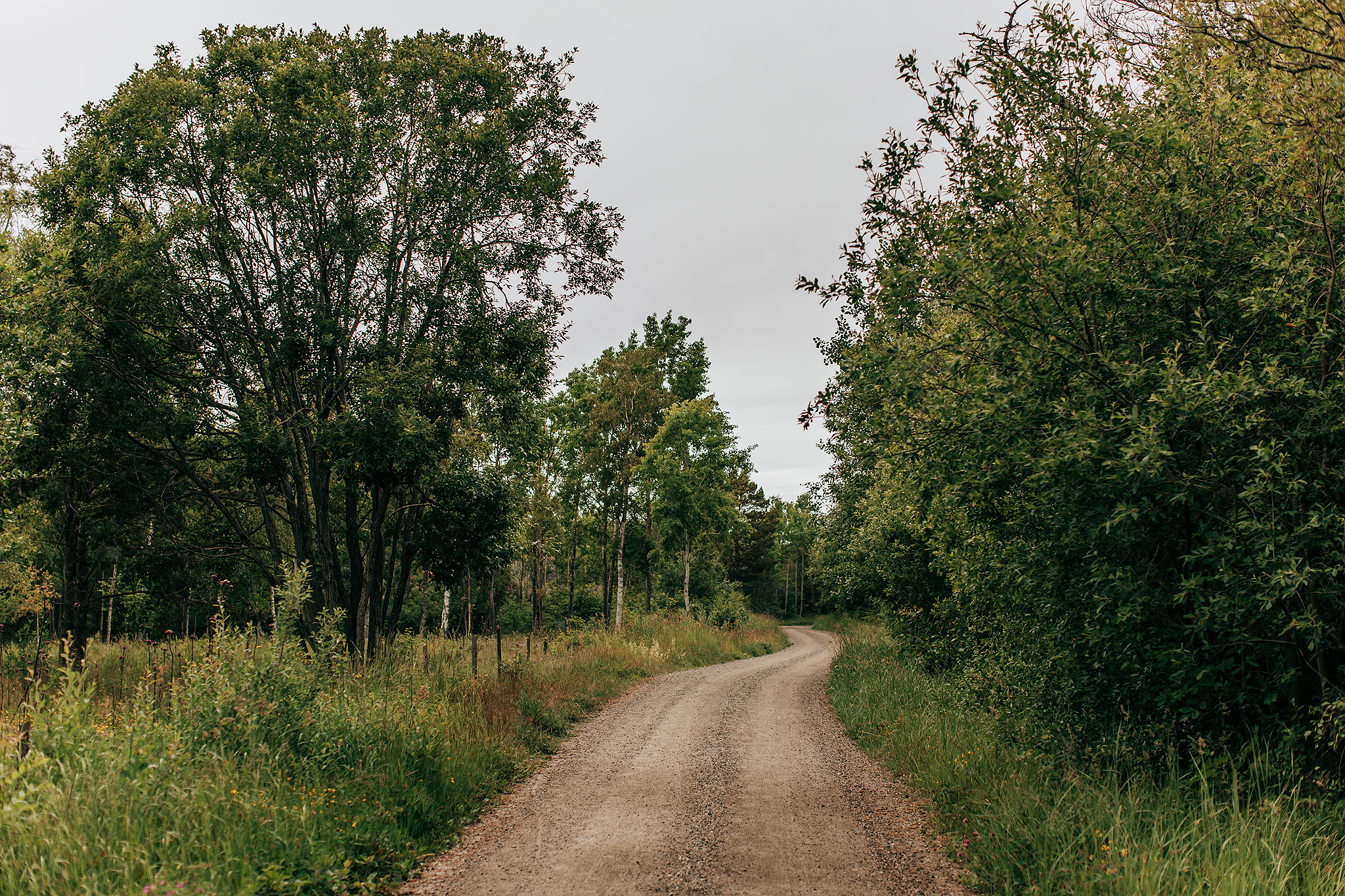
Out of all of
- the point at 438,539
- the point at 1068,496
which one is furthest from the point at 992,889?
the point at 438,539

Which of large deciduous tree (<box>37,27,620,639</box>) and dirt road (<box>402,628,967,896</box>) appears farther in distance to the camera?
large deciduous tree (<box>37,27,620,639</box>)

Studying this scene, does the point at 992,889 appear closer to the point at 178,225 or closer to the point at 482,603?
the point at 178,225

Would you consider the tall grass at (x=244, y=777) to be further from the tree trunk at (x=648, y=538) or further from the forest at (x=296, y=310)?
the tree trunk at (x=648, y=538)

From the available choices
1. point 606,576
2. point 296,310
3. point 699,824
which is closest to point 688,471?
point 606,576

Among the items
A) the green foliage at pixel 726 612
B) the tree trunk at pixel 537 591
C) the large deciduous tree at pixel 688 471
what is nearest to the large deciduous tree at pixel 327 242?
the large deciduous tree at pixel 688 471

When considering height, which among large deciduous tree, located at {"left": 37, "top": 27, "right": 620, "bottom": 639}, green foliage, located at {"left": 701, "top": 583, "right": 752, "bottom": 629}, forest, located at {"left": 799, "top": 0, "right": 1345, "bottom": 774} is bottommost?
green foliage, located at {"left": 701, "top": 583, "right": 752, "bottom": 629}

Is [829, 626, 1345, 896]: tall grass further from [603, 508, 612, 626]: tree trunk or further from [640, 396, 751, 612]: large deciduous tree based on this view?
[603, 508, 612, 626]: tree trunk

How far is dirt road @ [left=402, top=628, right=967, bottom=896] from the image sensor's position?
5.02 metres

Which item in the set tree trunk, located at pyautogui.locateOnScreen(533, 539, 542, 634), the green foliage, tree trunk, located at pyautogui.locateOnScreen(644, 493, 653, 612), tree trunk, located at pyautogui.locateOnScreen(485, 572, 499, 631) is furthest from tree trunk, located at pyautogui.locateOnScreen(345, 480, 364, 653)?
the green foliage

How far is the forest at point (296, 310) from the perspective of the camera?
41.4 feet

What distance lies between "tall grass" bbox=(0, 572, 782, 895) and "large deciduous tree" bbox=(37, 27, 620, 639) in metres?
6.64

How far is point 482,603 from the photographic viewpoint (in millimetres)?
42000

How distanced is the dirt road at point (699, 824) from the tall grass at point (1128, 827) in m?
0.44

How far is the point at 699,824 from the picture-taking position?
20.5 feet
